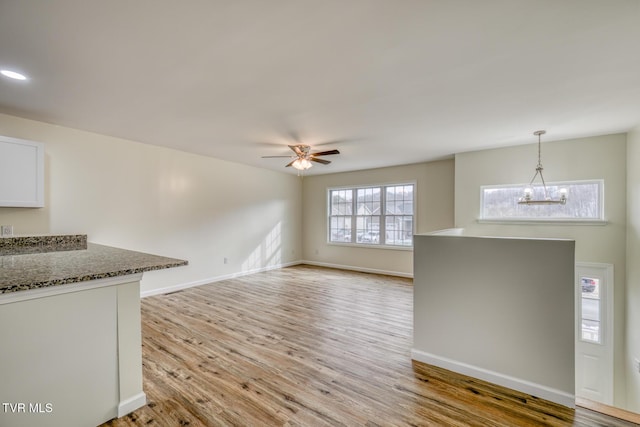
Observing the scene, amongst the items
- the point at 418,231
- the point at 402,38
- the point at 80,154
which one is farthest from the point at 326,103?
the point at 418,231

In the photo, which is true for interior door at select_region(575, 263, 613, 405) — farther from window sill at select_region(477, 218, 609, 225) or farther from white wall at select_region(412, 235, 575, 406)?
white wall at select_region(412, 235, 575, 406)

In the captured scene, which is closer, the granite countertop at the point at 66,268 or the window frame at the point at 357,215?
the granite countertop at the point at 66,268

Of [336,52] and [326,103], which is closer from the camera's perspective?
[336,52]

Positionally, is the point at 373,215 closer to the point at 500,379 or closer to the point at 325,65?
the point at 500,379

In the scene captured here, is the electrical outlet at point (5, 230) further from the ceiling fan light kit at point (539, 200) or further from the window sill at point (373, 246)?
the ceiling fan light kit at point (539, 200)

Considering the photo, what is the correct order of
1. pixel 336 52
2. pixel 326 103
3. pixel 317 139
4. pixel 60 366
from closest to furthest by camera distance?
1. pixel 60 366
2. pixel 336 52
3. pixel 326 103
4. pixel 317 139

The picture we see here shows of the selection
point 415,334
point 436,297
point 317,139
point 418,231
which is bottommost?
point 415,334

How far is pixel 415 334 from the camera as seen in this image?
264 centimetres

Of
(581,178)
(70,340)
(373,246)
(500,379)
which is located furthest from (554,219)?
(70,340)

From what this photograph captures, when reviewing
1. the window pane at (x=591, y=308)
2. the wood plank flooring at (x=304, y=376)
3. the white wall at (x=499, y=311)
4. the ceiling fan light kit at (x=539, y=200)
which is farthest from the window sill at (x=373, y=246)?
the white wall at (x=499, y=311)

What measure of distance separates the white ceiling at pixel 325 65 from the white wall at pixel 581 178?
0.41 meters

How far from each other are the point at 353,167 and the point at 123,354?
18.3 feet

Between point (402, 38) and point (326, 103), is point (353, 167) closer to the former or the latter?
point (326, 103)

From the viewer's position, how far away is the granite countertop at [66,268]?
138cm
